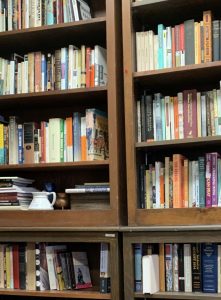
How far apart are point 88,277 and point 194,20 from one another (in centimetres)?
141

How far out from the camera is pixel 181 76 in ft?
7.43

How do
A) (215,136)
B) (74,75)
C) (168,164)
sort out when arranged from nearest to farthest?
(215,136), (168,164), (74,75)

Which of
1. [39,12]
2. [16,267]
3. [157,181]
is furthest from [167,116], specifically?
[16,267]

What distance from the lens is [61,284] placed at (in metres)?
2.32

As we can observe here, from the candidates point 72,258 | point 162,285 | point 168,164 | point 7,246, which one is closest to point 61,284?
point 72,258

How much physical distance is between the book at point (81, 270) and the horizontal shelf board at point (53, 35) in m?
1.13

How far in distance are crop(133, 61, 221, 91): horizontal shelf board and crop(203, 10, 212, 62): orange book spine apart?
2.4 inches

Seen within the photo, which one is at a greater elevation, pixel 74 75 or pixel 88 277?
pixel 74 75

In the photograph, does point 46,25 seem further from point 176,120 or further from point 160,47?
point 176,120

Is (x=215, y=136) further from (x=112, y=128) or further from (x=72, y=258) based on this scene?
(x=72, y=258)

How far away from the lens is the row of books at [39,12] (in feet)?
8.00

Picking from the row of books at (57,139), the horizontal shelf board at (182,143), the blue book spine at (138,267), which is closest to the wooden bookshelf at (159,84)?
the horizontal shelf board at (182,143)

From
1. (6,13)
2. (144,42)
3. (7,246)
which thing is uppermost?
(6,13)

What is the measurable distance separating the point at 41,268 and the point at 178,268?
0.68m
